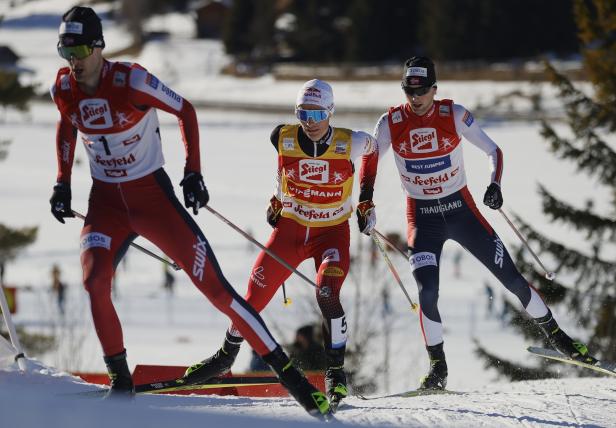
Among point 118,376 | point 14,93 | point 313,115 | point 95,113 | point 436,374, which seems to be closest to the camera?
point 95,113

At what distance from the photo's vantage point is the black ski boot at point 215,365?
677 cm

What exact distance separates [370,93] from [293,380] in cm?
4899

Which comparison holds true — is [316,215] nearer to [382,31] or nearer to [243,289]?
[243,289]

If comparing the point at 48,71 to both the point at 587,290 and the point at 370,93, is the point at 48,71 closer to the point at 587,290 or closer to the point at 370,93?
the point at 370,93

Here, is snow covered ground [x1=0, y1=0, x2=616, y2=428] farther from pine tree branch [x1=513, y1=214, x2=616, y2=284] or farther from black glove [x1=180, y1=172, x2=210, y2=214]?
black glove [x1=180, y1=172, x2=210, y2=214]

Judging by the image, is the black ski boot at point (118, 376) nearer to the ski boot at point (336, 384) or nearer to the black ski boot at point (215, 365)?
the black ski boot at point (215, 365)

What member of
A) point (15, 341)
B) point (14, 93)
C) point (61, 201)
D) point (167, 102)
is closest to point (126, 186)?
point (61, 201)

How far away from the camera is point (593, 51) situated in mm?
14789

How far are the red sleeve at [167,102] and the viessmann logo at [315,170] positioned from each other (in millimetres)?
1109

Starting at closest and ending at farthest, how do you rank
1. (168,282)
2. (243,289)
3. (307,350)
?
(307,350)
(243,289)
(168,282)

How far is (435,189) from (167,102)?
7.50 ft

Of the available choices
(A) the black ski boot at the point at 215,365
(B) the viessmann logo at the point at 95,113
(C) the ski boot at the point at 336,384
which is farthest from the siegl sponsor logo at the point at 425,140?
(B) the viessmann logo at the point at 95,113

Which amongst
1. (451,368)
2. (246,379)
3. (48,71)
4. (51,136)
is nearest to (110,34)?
(48,71)

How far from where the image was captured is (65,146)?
5871 millimetres
